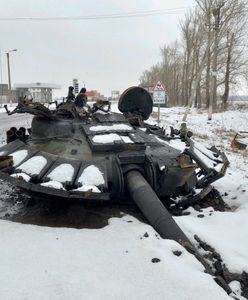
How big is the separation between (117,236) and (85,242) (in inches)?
15.1

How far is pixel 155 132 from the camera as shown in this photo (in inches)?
304

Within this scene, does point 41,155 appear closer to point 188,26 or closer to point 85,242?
point 85,242

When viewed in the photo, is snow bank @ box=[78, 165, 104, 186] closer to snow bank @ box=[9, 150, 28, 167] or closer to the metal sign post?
snow bank @ box=[9, 150, 28, 167]

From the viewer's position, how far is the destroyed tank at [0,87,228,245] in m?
5.48

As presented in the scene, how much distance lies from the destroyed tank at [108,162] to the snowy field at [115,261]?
392 mm

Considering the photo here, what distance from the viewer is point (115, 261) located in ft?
14.5

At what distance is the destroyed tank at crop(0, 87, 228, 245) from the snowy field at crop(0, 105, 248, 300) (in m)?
0.39

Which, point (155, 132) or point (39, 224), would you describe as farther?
point (155, 132)

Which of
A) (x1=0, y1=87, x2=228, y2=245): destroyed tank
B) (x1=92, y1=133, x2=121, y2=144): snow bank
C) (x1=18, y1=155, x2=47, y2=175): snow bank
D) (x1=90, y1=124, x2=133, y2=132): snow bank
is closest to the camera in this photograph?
(x1=0, y1=87, x2=228, y2=245): destroyed tank

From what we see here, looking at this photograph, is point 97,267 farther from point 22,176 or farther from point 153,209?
point 22,176

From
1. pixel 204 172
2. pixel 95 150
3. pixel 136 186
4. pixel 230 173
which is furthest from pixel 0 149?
pixel 230 173

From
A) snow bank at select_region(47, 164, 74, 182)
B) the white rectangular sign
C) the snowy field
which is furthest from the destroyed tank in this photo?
the white rectangular sign

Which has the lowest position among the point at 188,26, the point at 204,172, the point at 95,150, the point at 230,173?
the point at 230,173

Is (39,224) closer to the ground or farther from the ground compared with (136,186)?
closer to the ground
